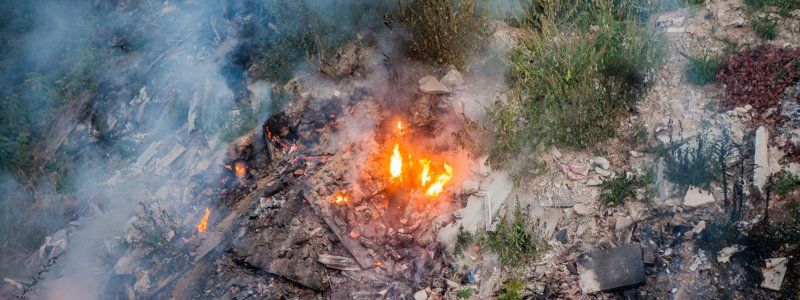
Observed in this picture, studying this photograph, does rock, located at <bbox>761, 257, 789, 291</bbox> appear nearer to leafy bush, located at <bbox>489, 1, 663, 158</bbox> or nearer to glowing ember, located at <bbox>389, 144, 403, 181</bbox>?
leafy bush, located at <bbox>489, 1, 663, 158</bbox>

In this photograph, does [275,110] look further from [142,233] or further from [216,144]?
[142,233]

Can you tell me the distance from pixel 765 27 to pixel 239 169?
630cm

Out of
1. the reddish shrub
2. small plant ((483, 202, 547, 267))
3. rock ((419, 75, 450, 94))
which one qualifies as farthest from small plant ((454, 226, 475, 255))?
the reddish shrub

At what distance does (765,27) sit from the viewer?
449 cm

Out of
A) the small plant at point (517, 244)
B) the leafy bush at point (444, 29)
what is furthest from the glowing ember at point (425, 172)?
the leafy bush at point (444, 29)

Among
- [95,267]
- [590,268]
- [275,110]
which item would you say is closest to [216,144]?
[275,110]

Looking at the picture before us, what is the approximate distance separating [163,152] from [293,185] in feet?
8.06

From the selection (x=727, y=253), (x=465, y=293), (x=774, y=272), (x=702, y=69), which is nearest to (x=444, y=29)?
(x=702, y=69)

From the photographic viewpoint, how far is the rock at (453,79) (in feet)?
17.4

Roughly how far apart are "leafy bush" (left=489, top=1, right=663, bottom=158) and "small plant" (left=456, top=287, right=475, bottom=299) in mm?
1461

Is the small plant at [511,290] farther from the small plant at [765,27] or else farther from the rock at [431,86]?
the small plant at [765,27]

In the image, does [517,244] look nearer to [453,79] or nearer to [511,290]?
[511,290]

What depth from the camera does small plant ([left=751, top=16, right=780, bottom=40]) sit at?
4.43 metres

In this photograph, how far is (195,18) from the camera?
7520mm
